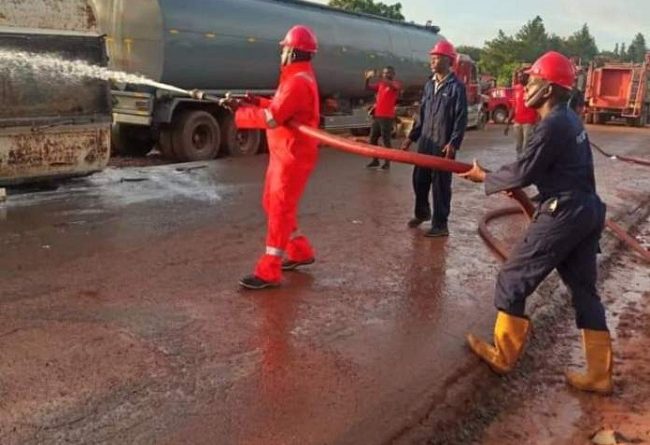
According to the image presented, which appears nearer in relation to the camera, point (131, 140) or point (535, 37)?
point (131, 140)

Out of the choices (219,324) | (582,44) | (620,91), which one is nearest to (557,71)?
(219,324)

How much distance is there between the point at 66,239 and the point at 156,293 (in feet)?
6.17

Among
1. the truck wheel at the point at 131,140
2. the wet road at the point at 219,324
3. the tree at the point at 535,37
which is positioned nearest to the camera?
the wet road at the point at 219,324

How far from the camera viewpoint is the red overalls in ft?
16.3

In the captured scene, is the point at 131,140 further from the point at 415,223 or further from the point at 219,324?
the point at 219,324

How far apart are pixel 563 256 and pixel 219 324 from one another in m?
2.10

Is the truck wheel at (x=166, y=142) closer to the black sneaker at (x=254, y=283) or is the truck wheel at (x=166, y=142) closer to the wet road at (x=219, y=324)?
the wet road at (x=219, y=324)

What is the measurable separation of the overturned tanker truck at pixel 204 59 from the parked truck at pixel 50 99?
3.43 metres

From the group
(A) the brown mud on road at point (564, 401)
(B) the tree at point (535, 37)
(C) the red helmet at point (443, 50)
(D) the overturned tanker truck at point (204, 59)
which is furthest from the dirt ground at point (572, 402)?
(B) the tree at point (535, 37)

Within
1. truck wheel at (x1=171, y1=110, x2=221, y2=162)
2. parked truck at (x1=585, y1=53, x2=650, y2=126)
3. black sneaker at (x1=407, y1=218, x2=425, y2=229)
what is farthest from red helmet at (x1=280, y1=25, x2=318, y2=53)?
parked truck at (x1=585, y1=53, x2=650, y2=126)

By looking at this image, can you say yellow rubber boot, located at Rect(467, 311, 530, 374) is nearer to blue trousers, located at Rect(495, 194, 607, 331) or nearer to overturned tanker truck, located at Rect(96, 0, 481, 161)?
blue trousers, located at Rect(495, 194, 607, 331)

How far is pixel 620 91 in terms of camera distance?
1211 inches

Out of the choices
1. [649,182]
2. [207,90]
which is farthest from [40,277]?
[649,182]

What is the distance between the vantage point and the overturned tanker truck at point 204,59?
1215cm
